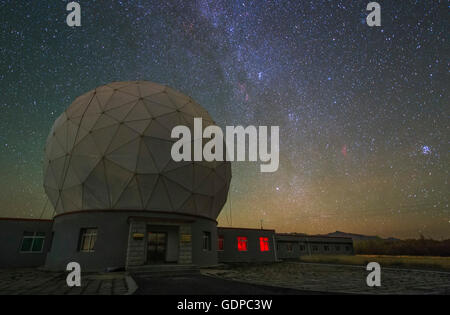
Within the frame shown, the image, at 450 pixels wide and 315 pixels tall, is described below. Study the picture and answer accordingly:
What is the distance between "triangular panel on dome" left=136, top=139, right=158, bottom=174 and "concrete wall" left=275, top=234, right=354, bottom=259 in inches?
923

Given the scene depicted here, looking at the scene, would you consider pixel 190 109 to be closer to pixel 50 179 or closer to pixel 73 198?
pixel 73 198

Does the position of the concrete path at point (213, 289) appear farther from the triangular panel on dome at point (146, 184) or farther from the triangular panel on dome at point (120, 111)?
the triangular panel on dome at point (120, 111)

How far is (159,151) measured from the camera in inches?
685

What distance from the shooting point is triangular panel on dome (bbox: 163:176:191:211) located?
1720 centimetres

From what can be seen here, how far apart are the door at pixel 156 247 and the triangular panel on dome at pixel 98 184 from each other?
13.4 feet

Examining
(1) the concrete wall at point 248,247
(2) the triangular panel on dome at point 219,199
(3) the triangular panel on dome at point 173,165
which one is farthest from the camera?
(1) the concrete wall at point 248,247

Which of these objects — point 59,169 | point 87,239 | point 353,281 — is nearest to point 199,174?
point 87,239

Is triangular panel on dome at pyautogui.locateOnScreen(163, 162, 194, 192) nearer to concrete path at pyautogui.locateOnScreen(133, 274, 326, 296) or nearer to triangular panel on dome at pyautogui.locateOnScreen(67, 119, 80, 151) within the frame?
triangular panel on dome at pyautogui.locateOnScreen(67, 119, 80, 151)

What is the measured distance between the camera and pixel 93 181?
16.6 m

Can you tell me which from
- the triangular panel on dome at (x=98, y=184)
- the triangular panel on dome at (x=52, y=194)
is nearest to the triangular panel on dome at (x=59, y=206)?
the triangular panel on dome at (x=52, y=194)

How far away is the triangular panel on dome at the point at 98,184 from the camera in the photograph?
16.4m
